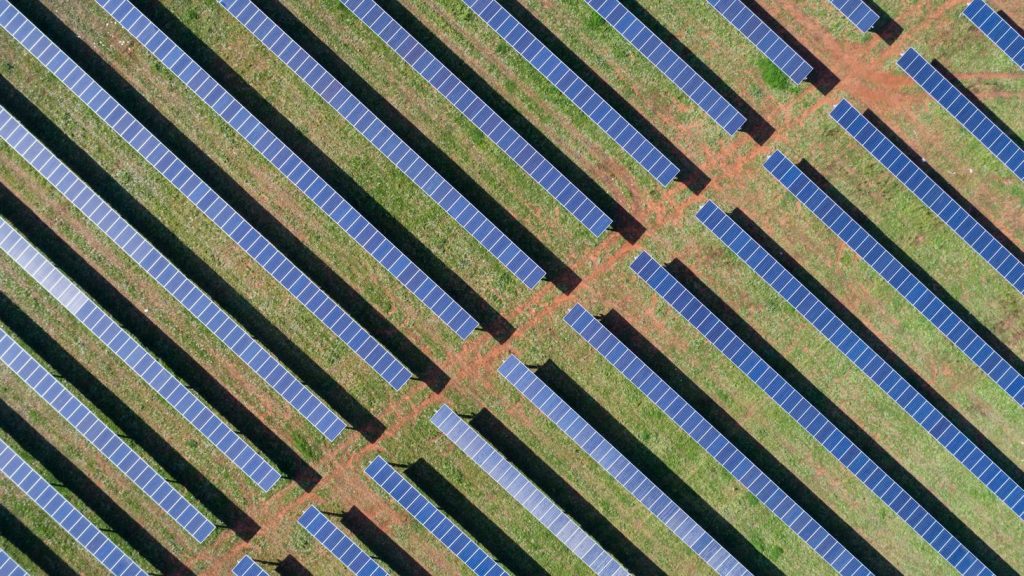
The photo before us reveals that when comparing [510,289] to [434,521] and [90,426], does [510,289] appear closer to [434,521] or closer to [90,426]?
[434,521]

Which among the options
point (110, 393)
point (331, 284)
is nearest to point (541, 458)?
point (331, 284)

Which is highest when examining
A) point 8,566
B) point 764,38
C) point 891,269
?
point 764,38

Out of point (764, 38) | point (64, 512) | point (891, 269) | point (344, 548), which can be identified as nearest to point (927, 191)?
point (891, 269)

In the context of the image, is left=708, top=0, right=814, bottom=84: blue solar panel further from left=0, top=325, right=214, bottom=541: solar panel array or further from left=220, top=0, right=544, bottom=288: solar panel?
left=0, top=325, right=214, bottom=541: solar panel array

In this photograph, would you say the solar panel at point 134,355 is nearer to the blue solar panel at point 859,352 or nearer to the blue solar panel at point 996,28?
the blue solar panel at point 859,352

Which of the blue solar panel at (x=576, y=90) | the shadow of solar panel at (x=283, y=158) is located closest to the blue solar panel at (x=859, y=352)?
the blue solar panel at (x=576, y=90)

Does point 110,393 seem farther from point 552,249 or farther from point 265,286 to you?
point 552,249
